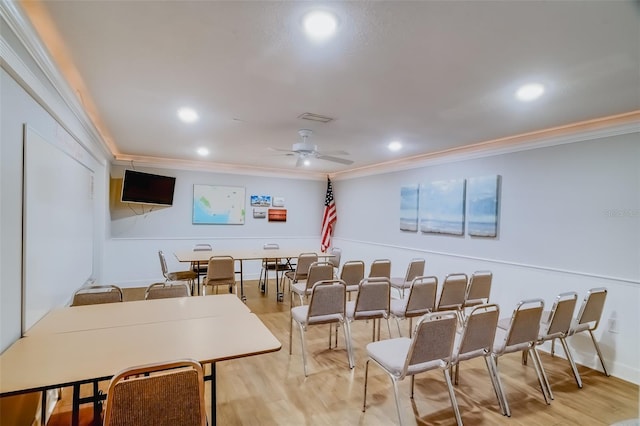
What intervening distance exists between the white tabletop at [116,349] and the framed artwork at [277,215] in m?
5.48

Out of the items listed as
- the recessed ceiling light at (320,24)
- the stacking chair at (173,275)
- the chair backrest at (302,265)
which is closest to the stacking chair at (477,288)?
the chair backrest at (302,265)

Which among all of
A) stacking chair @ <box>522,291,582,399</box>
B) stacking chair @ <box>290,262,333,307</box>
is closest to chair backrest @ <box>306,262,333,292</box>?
stacking chair @ <box>290,262,333,307</box>

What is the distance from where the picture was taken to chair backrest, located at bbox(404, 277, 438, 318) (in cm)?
322

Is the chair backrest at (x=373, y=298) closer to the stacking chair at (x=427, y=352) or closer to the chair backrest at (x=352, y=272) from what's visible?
the stacking chair at (x=427, y=352)

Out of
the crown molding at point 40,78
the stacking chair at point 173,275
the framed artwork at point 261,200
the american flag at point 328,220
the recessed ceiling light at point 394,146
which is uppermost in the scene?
the recessed ceiling light at point 394,146

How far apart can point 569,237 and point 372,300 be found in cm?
238

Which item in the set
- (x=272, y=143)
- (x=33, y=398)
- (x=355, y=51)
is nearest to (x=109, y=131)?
(x=272, y=143)

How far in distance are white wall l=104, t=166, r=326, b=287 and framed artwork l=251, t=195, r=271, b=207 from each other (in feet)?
0.30

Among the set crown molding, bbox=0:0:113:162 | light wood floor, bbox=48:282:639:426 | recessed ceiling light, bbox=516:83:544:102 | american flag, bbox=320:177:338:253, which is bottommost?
light wood floor, bbox=48:282:639:426

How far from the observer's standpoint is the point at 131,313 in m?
2.39

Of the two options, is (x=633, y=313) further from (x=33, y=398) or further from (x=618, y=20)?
(x=33, y=398)

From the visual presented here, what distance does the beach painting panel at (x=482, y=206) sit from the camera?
4.36 meters

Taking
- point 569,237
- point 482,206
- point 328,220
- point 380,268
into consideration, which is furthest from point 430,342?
point 328,220

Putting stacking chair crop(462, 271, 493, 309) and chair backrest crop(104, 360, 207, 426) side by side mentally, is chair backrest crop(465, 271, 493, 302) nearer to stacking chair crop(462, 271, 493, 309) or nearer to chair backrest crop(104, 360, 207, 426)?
stacking chair crop(462, 271, 493, 309)
